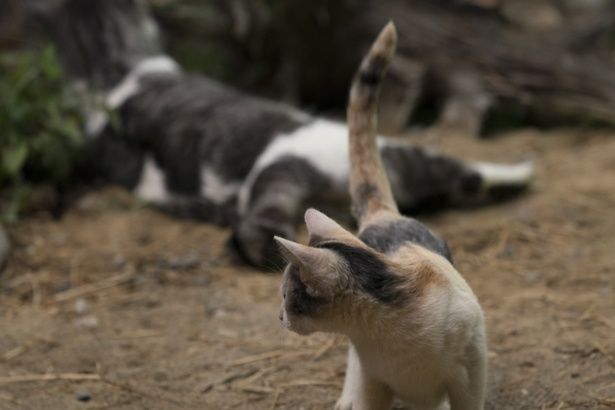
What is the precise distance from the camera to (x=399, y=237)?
2.09 metres

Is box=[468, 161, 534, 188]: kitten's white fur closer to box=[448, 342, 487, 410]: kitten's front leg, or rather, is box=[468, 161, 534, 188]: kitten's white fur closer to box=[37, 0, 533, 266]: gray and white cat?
box=[37, 0, 533, 266]: gray and white cat

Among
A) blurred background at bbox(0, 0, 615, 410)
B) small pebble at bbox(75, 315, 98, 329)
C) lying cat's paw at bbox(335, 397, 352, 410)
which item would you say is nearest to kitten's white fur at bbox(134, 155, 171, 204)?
blurred background at bbox(0, 0, 615, 410)

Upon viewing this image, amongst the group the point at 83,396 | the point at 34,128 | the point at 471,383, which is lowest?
the point at 83,396

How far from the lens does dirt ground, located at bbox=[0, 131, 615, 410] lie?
2.46 m

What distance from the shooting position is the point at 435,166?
4309 millimetres

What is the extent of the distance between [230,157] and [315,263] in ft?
8.52

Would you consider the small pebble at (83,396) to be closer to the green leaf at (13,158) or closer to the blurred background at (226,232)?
the blurred background at (226,232)

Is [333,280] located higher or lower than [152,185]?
higher

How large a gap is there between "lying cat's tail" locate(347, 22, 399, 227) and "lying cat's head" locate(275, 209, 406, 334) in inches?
18.6

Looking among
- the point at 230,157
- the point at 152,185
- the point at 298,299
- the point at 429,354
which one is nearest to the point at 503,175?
the point at 230,157

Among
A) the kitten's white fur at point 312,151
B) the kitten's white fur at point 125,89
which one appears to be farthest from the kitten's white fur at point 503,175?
the kitten's white fur at point 125,89

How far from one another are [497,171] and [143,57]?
2599 mm

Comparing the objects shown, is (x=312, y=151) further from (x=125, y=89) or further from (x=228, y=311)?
(x=125, y=89)

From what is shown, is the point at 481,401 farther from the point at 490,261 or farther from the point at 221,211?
the point at 221,211
